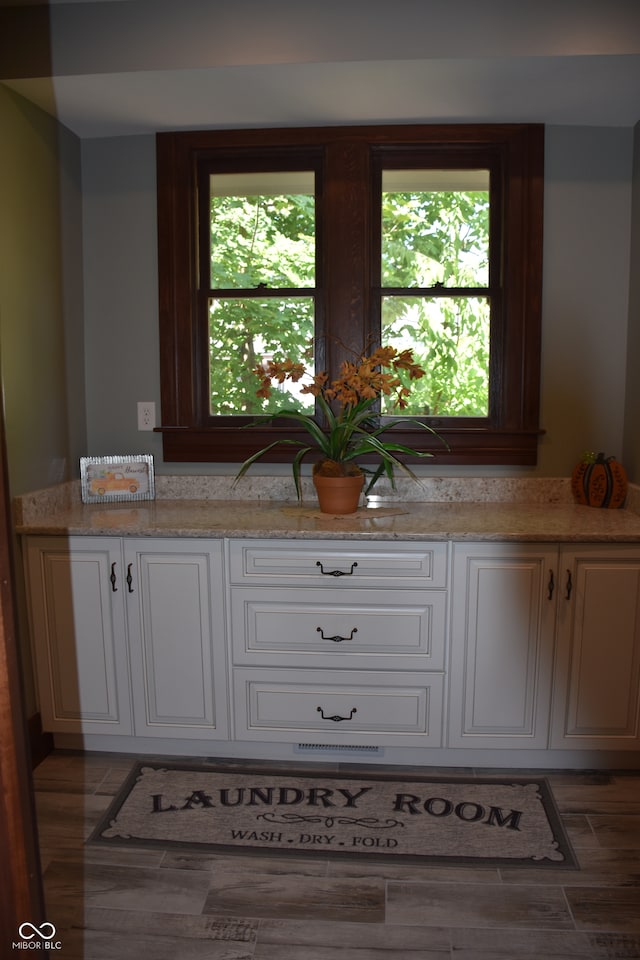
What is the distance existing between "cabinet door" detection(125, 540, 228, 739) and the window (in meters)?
0.61

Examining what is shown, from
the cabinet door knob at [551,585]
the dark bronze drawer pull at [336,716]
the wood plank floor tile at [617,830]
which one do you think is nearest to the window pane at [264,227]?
the cabinet door knob at [551,585]

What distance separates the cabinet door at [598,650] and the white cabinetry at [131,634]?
3.64 ft

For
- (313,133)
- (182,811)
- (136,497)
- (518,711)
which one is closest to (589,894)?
(518,711)

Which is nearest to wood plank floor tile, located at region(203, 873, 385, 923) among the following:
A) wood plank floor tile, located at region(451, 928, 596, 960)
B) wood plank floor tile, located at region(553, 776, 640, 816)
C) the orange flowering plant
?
wood plank floor tile, located at region(451, 928, 596, 960)

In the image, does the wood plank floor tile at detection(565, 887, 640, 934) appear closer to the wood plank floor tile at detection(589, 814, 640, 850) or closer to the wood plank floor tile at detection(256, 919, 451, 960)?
the wood plank floor tile at detection(589, 814, 640, 850)

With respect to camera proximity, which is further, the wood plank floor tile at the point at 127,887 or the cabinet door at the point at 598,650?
the cabinet door at the point at 598,650

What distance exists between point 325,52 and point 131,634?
6.43ft

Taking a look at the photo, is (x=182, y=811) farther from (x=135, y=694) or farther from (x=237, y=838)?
(x=135, y=694)

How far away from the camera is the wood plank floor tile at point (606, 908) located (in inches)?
64.1

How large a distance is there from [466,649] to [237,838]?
35.1 inches

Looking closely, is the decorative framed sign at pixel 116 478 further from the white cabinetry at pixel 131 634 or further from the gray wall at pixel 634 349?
the gray wall at pixel 634 349

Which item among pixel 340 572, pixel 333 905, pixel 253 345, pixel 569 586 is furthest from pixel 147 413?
pixel 333 905

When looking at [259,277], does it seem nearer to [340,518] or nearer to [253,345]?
[253,345]

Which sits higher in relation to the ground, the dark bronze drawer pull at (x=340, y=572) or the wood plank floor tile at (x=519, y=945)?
the dark bronze drawer pull at (x=340, y=572)
